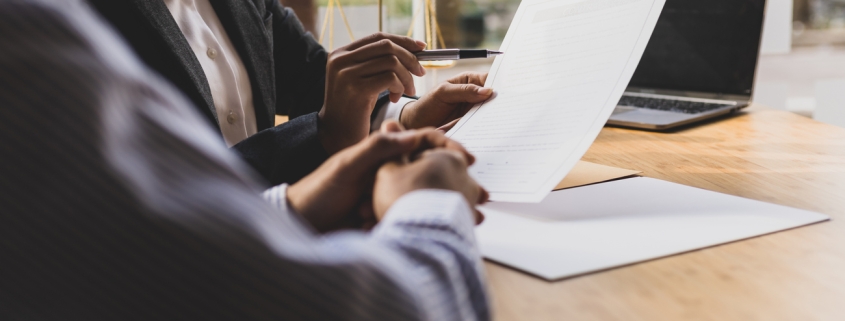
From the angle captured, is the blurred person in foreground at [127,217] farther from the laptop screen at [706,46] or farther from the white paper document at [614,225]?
the laptop screen at [706,46]

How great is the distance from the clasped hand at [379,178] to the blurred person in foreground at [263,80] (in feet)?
0.94

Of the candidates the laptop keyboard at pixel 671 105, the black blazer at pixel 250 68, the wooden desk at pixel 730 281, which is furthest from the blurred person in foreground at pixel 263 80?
the laptop keyboard at pixel 671 105

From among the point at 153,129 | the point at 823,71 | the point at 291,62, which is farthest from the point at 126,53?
the point at 823,71

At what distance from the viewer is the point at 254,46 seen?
1.18 meters

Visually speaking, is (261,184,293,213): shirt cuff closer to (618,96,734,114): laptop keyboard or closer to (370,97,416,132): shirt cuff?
(370,97,416,132): shirt cuff

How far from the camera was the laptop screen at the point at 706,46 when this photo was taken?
4.03 ft

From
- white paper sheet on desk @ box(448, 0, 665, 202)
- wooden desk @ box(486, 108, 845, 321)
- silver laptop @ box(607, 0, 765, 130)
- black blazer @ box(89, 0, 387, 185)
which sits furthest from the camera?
silver laptop @ box(607, 0, 765, 130)

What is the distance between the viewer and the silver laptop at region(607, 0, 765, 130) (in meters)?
1.21

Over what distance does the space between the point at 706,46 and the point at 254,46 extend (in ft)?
2.78

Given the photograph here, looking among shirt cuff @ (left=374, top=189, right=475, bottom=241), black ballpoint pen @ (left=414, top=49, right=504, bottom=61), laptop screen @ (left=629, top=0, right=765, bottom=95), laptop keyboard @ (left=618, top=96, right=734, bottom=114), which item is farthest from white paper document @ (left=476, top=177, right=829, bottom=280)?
laptop screen @ (left=629, top=0, right=765, bottom=95)

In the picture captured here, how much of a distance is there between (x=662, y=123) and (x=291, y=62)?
28.6 inches

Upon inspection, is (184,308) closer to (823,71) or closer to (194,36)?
(194,36)

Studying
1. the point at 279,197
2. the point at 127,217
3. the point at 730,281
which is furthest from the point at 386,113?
the point at 127,217

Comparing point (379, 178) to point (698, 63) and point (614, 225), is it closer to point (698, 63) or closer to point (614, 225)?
point (614, 225)
